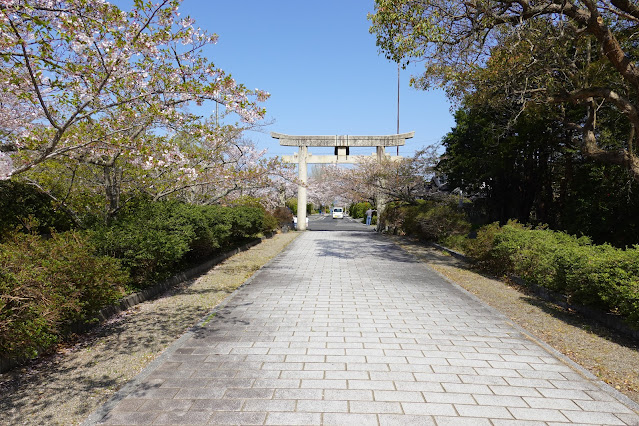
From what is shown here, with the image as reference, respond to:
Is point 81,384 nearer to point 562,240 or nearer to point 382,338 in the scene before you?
point 382,338

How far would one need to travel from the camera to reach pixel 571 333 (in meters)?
5.41

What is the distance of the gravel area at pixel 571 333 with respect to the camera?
4140 mm

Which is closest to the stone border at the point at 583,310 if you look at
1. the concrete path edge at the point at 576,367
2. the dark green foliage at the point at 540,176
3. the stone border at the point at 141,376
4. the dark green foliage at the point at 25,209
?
the concrete path edge at the point at 576,367

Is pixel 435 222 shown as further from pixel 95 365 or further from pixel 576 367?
pixel 95 365

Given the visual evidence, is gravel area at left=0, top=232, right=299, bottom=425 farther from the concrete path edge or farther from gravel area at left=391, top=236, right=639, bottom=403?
gravel area at left=391, top=236, right=639, bottom=403

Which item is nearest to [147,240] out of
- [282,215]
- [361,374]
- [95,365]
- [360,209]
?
[95,365]

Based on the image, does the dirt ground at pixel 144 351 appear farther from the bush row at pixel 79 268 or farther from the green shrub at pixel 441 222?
the green shrub at pixel 441 222

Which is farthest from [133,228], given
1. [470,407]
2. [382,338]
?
[470,407]

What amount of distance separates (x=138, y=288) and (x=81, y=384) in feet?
11.4

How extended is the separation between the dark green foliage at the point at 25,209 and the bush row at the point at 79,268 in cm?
168

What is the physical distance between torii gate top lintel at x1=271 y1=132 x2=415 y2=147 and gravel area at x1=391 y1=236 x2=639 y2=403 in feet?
58.3

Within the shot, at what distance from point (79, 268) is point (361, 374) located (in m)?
3.74

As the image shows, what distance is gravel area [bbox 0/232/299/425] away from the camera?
10.7 feet

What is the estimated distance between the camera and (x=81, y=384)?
372 cm
